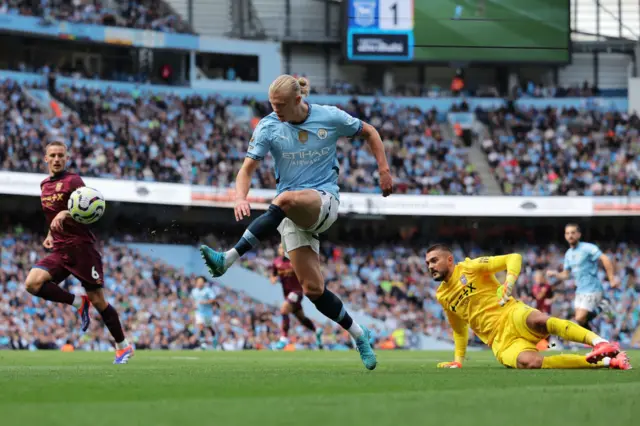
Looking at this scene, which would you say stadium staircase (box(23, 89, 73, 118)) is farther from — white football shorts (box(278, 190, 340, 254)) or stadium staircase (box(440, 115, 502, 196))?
white football shorts (box(278, 190, 340, 254))

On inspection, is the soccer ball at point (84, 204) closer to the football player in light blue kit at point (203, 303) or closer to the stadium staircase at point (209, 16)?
the football player in light blue kit at point (203, 303)

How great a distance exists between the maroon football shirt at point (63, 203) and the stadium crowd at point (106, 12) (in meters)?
30.2

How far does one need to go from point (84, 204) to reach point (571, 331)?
18.2 ft

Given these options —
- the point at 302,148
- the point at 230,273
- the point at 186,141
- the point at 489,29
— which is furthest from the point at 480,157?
the point at 302,148

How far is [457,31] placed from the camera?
46219 millimetres

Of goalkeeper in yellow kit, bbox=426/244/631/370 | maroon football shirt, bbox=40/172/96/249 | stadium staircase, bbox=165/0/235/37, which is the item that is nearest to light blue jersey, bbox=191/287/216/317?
maroon football shirt, bbox=40/172/96/249

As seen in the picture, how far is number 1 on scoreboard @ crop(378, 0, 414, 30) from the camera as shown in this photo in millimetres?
45312

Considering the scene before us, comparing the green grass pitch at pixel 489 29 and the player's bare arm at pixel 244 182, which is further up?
the green grass pitch at pixel 489 29

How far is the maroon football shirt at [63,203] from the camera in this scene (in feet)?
40.9

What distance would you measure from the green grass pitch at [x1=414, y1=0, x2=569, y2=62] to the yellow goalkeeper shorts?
36.6 m

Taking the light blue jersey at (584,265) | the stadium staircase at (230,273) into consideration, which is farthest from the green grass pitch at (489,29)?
the light blue jersey at (584,265)

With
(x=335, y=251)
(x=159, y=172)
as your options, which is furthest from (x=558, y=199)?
(x=159, y=172)

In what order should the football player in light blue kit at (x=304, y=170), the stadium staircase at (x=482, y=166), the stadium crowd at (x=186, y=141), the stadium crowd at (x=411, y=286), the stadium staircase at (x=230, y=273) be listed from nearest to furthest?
the football player in light blue kit at (x=304, y=170) < the stadium crowd at (x=411, y=286) < the stadium staircase at (x=230, y=273) < the stadium crowd at (x=186, y=141) < the stadium staircase at (x=482, y=166)

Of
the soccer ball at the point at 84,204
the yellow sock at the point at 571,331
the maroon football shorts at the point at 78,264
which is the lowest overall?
the yellow sock at the point at 571,331
